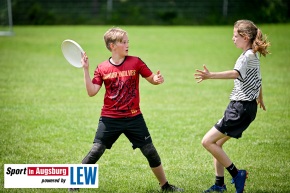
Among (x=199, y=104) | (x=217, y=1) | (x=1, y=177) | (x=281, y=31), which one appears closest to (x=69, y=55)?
(x=1, y=177)

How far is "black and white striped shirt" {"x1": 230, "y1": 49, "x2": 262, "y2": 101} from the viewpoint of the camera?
5.54 m

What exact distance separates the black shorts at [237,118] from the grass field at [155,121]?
86cm

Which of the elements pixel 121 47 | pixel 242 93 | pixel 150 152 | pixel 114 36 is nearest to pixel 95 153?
pixel 150 152

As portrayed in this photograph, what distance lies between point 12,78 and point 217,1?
23.5 metres

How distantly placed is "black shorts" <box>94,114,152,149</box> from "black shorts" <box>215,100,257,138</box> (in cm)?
86

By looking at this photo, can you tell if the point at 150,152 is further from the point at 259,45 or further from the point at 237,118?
the point at 259,45

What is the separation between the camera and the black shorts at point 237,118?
5609 millimetres

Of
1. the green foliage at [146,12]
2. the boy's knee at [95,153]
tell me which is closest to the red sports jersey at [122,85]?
the boy's knee at [95,153]

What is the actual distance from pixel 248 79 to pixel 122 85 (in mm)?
1367

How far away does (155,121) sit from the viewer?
10.1m

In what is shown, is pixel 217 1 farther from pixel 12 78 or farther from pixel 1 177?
pixel 1 177

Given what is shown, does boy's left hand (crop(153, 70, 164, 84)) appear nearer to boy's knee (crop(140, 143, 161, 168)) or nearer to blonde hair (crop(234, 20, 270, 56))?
boy's knee (crop(140, 143, 161, 168))

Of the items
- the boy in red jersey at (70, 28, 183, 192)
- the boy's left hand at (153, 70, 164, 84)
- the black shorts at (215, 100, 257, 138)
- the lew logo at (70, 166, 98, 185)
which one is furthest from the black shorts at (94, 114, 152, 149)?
the black shorts at (215, 100, 257, 138)

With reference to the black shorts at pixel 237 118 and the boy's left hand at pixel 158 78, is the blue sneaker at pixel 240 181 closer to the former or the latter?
the black shorts at pixel 237 118
